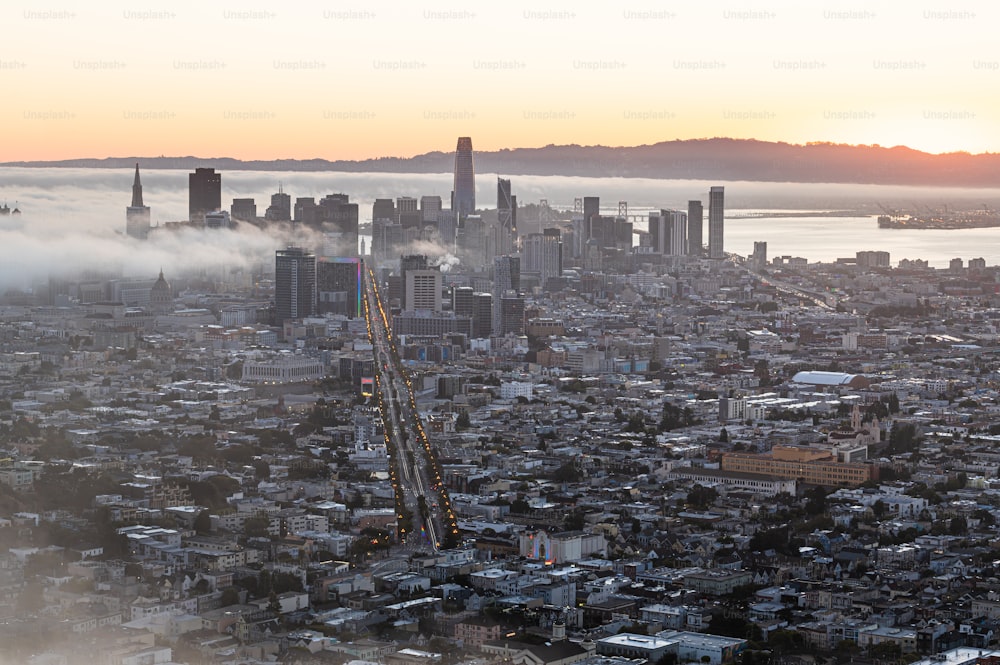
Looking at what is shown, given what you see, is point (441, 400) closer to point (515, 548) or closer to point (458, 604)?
point (515, 548)

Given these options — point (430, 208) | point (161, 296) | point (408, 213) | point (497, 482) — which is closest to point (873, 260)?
point (408, 213)

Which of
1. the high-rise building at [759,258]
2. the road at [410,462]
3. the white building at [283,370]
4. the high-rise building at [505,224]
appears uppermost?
the high-rise building at [505,224]

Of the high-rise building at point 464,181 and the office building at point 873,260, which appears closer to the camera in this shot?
the office building at point 873,260

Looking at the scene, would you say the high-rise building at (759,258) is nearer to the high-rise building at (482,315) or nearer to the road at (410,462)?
the high-rise building at (482,315)

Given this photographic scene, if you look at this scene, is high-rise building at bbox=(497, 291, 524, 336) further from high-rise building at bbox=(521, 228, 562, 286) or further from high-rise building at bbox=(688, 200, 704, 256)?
high-rise building at bbox=(688, 200, 704, 256)

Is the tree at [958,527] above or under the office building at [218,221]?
under

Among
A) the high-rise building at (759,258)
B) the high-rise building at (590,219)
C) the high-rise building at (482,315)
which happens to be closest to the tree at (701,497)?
the high-rise building at (482,315)

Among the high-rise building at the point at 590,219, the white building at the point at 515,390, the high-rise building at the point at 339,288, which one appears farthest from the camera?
the high-rise building at the point at 590,219
